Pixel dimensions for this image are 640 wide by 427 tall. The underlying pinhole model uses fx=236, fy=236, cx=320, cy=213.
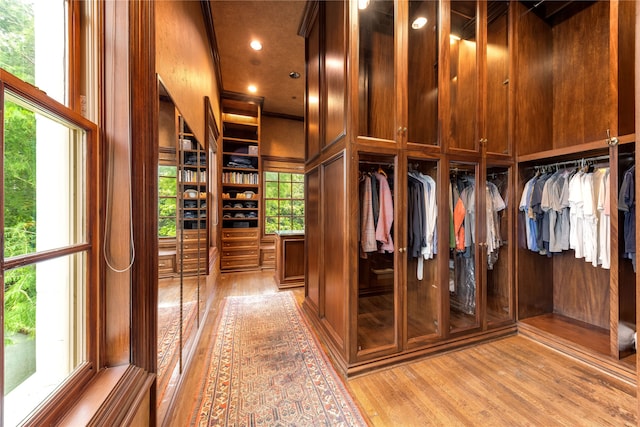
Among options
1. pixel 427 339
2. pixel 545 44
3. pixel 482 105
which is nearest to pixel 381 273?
pixel 427 339

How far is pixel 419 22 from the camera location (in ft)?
7.07

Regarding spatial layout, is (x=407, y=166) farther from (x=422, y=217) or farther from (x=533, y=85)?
(x=533, y=85)

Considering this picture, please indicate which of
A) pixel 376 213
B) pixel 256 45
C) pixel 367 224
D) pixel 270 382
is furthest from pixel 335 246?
pixel 256 45

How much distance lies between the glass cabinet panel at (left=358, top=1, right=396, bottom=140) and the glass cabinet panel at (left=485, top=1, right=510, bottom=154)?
1.14m

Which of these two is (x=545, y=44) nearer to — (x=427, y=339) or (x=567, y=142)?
(x=567, y=142)

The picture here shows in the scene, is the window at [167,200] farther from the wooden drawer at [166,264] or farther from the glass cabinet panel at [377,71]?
the glass cabinet panel at [377,71]

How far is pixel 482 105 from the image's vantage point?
226 centimetres

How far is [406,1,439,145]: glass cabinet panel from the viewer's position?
2.13m

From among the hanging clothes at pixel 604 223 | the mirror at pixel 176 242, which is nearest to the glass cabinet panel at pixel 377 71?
the mirror at pixel 176 242

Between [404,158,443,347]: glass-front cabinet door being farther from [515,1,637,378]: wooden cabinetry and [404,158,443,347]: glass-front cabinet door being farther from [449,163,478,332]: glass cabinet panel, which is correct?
[515,1,637,378]: wooden cabinetry

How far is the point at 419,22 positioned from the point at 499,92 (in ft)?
3.67

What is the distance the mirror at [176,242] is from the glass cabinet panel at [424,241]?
1.81 metres

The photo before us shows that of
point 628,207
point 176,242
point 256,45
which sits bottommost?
point 176,242

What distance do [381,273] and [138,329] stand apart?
200 cm
